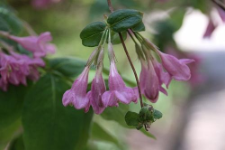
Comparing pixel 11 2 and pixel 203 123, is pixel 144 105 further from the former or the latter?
pixel 203 123

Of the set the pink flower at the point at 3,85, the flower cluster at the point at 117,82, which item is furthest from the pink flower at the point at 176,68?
the pink flower at the point at 3,85

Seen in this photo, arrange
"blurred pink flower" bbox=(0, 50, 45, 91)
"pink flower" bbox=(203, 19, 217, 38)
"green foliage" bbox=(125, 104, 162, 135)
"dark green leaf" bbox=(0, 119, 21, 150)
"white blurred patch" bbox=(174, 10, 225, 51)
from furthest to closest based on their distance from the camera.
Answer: "white blurred patch" bbox=(174, 10, 225, 51) < "pink flower" bbox=(203, 19, 217, 38) < "dark green leaf" bbox=(0, 119, 21, 150) < "blurred pink flower" bbox=(0, 50, 45, 91) < "green foliage" bbox=(125, 104, 162, 135)

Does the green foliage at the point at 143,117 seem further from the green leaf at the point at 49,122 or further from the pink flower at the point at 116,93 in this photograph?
the green leaf at the point at 49,122

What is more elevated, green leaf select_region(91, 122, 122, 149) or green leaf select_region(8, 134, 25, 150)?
green leaf select_region(8, 134, 25, 150)

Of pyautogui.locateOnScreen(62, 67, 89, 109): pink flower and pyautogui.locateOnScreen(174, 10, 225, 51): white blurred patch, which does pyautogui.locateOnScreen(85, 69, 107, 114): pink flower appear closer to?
pyautogui.locateOnScreen(62, 67, 89, 109): pink flower

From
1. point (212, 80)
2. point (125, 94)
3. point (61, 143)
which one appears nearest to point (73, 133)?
point (61, 143)

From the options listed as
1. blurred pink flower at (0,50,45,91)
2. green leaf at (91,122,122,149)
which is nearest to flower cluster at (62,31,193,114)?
blurred pink flower at (0,50,45,91)
